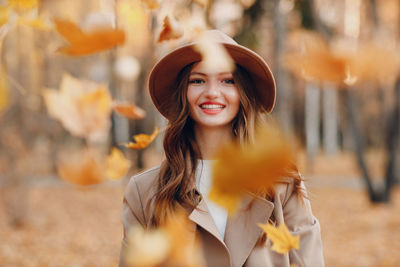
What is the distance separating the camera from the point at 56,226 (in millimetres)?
6793

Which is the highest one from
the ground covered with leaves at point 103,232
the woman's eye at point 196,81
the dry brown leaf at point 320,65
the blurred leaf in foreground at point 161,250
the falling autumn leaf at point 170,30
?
the falling autumn leaf at point 170,30

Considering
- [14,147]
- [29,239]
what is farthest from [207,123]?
[14,147]

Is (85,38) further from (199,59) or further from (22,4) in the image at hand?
(199,59)

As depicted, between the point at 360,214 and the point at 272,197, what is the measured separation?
6167 millimetres

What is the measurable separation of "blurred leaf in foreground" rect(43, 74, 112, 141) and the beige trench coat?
2.04ft

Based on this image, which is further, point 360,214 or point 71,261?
point 360,214

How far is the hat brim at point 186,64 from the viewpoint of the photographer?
1.50 metres

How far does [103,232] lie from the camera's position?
6.50 m

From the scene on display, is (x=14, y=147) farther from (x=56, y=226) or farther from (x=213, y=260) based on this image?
(x=213, y=260)

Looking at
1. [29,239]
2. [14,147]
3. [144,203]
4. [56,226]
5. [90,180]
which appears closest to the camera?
[144,203]

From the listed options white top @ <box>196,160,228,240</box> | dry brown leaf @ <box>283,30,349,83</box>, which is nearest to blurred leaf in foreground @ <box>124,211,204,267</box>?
white top @ <box>196,160,228,240</box>

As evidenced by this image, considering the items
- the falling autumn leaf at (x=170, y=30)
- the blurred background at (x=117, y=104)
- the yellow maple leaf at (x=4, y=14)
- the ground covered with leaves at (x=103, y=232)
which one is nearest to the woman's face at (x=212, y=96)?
the blurred background at (x=117, y=104)

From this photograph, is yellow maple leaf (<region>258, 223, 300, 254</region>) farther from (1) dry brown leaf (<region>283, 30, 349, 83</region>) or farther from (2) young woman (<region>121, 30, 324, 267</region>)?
(1) dry brown leaf (<region>283, 30, 349, 83</region>)

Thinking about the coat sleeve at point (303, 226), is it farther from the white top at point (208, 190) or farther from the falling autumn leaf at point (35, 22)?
the falling autumn leaf at point (35, 22)
